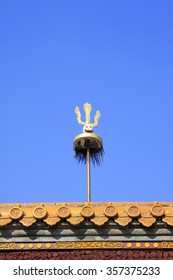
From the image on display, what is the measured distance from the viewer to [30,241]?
926 cm

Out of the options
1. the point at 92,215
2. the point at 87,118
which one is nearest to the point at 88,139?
the point at 87,118

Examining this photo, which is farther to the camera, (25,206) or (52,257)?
(25,206)

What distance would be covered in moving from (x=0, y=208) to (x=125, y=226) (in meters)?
2.16

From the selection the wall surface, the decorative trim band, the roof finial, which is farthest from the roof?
the roof finial

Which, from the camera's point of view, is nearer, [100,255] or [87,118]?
[100,255]

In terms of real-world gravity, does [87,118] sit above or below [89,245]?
above

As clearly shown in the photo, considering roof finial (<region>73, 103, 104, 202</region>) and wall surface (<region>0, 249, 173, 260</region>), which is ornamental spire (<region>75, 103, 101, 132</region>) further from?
wall surface (<region>0, 249, 173, 260</region>)

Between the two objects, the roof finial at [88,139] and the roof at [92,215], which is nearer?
the roof at [92,215]

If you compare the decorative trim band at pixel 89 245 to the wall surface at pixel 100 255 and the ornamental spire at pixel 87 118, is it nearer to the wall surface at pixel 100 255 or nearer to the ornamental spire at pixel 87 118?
the wall surface at pixel 100 255

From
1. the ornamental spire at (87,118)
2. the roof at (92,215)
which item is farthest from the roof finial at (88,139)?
the roof at (92,215)

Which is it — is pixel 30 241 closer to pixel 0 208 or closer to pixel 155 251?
pixel 0 208

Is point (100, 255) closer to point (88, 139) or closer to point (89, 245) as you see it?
point (89, 245)
